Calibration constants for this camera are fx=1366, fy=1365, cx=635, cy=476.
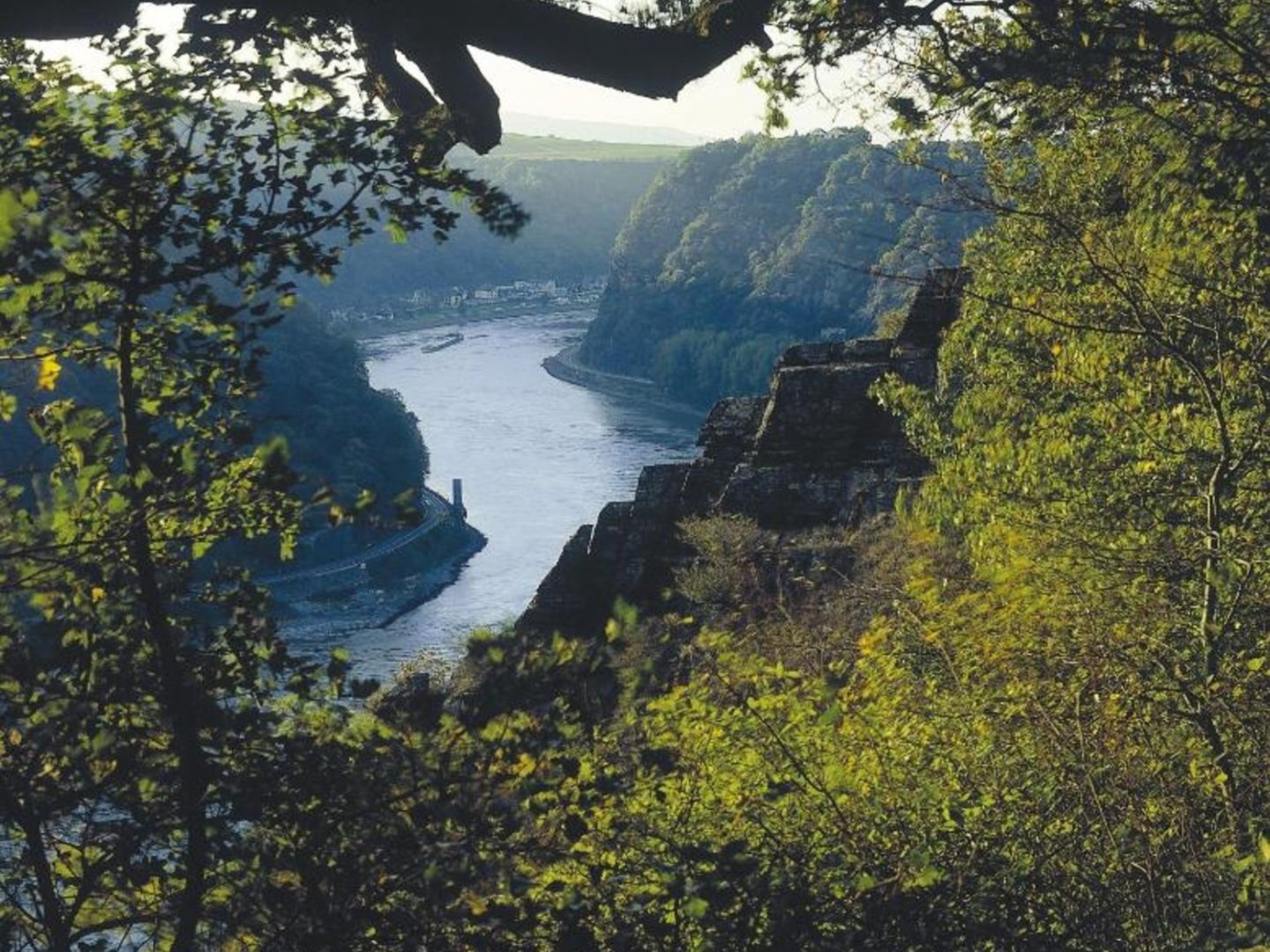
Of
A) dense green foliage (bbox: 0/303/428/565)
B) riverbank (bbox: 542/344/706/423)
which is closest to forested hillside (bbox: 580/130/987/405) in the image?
riverbank (bbox: 542/344/706/423)

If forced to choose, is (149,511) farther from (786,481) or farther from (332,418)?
(332,418)

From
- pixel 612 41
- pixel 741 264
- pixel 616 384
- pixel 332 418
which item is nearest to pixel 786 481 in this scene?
pixel 612 41

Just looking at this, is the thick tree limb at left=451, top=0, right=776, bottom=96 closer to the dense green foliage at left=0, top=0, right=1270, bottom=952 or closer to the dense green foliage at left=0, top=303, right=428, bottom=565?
the dense green foliage at left=0, top=0, right=1270, bottom=952

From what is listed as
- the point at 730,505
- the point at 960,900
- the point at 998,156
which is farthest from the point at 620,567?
the point at 960,900

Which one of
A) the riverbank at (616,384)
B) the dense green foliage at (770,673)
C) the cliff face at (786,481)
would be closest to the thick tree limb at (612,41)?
the dense green foliage at (770,673)

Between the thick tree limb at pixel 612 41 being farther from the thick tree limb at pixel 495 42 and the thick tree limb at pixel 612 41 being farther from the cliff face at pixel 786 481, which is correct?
the cliff face at pixel 786 481

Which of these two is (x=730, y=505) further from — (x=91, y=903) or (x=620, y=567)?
(x=91, y=903)
